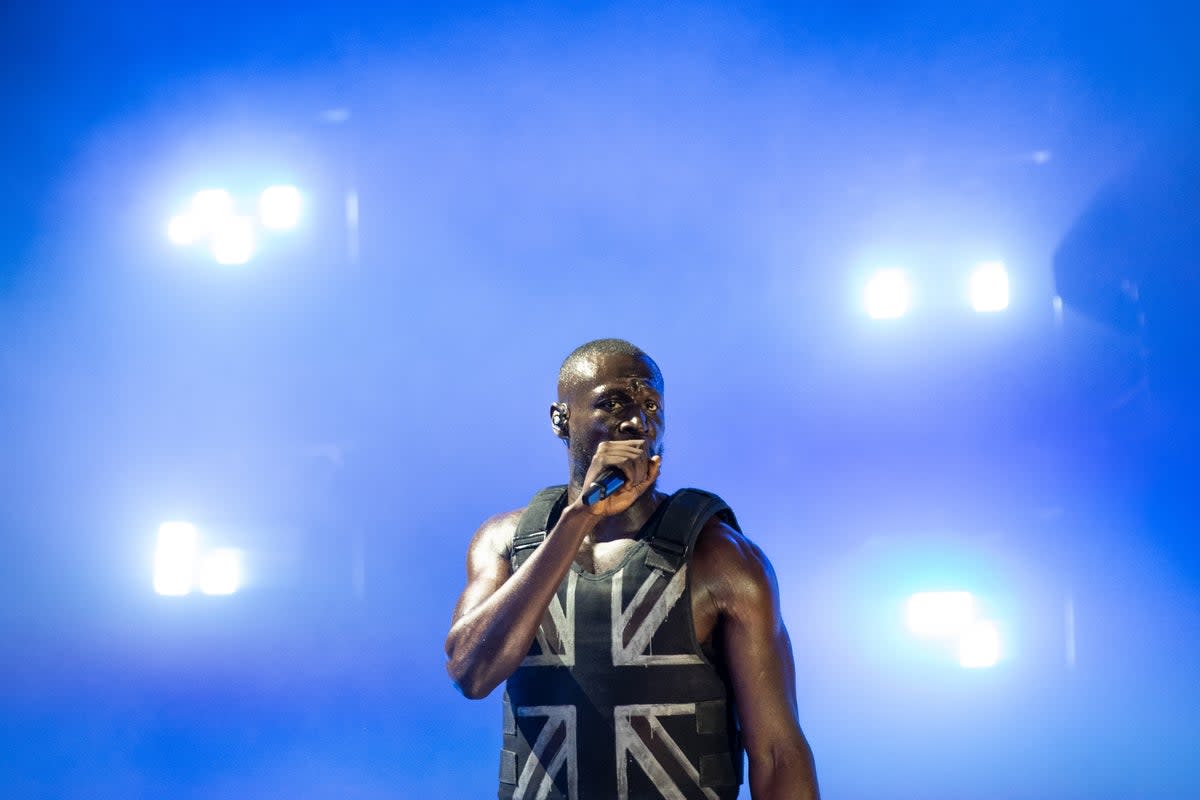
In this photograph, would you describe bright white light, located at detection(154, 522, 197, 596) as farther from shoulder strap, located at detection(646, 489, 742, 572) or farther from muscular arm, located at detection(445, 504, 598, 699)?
shoulder strap, located at detection(646, 489, 742, 572)

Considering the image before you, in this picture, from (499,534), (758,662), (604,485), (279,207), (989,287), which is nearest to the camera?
(604,485)

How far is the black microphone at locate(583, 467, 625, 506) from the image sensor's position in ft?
5.43

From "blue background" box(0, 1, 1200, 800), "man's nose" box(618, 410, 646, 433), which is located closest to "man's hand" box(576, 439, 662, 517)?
"man's nose" box(618, 410, 646, 433)

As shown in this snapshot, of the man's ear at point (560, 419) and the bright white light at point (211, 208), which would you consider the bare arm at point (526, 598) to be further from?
the bright white light at point (211, 208)

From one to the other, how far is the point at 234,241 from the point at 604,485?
196cm

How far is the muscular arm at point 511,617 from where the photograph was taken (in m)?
1.69

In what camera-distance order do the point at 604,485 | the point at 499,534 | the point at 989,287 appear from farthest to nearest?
the point at 989,287, the point at 499,534, the point at 604,485

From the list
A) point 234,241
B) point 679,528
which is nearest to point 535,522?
point 679,528

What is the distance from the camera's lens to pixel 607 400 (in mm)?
1948

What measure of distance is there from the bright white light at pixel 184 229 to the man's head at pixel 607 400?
5.55 ft

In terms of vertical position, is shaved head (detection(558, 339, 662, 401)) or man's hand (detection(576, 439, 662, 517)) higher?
shaved head (detection(558, 339, 662, 401))

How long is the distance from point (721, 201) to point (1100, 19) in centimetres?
110

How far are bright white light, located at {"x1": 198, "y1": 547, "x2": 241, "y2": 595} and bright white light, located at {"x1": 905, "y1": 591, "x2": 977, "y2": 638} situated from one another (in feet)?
6.24

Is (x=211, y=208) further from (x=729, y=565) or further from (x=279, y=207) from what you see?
(x=729, y=565)
